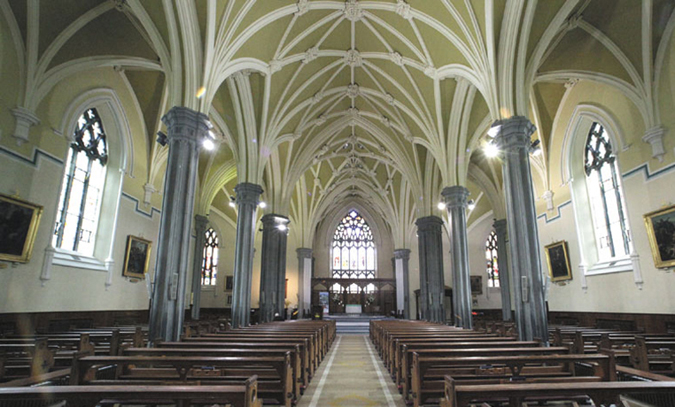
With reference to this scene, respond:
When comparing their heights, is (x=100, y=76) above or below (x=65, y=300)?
above

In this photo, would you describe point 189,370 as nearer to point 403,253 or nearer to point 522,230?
point 522,230

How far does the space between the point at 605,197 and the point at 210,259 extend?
21598mm

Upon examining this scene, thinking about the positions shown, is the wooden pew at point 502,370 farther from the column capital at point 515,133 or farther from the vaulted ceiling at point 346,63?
the vaulted ceiling at point 346,63

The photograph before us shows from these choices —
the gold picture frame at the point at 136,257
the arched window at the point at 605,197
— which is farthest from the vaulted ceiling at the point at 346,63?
the gold picture frame at the point at 136,257

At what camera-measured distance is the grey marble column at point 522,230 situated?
26.5ft

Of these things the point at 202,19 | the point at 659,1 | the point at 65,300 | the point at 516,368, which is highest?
the point at 659,1

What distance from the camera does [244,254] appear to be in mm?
13500

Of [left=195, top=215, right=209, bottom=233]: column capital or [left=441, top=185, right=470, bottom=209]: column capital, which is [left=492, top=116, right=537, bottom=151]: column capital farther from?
[left=195, top=215, right=209, bottom=233]: column capital

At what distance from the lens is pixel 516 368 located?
4.70 metres

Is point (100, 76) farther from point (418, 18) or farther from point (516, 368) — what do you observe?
point (516, 368)

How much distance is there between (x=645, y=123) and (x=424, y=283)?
34.7 feet

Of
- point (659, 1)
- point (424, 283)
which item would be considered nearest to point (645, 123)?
point (659, 1)

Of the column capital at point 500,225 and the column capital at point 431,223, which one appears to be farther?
the column capital at point 500,225

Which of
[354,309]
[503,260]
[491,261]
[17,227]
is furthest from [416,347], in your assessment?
[354,309]
